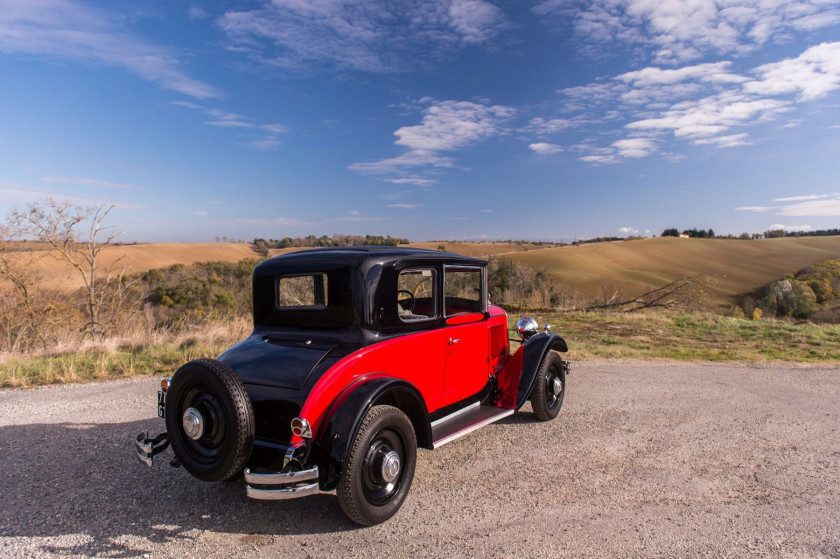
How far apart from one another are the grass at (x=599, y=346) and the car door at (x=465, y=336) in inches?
187

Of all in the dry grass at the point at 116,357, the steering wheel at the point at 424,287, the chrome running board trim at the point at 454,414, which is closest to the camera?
the chrome running board trim at the point at 454,414

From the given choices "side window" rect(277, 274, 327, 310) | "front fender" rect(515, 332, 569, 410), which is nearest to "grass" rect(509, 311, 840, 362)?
"front fender" rect(515, 332, 569, 410)

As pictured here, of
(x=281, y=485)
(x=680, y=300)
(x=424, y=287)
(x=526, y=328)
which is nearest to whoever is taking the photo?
(x=281, y=485)

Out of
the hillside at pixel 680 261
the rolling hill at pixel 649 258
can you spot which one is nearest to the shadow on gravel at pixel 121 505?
the rolling hill at pixel 649 258

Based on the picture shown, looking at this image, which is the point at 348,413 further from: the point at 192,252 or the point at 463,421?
the point at 192,252

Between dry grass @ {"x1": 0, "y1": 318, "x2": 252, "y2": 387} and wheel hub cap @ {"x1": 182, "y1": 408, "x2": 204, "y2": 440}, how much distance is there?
5.07 m

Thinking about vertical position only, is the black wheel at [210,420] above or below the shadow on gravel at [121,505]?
above

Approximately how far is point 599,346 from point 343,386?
331 inches

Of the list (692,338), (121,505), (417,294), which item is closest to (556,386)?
(417,294)

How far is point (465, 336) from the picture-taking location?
4457 millimetres

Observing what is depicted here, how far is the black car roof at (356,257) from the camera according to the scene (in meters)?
3.69

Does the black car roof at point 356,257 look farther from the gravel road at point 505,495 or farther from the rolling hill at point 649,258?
the rolling hill at point 649,258

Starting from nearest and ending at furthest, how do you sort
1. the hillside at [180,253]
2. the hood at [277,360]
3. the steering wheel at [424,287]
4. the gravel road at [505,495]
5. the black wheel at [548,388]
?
the gravel road at [505,495]
the hood at [277,360]
the steering wheel at [424,287]
the black wheel at [548,388]
the hillside at [180,253]

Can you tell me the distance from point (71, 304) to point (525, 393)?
13.2 metres
